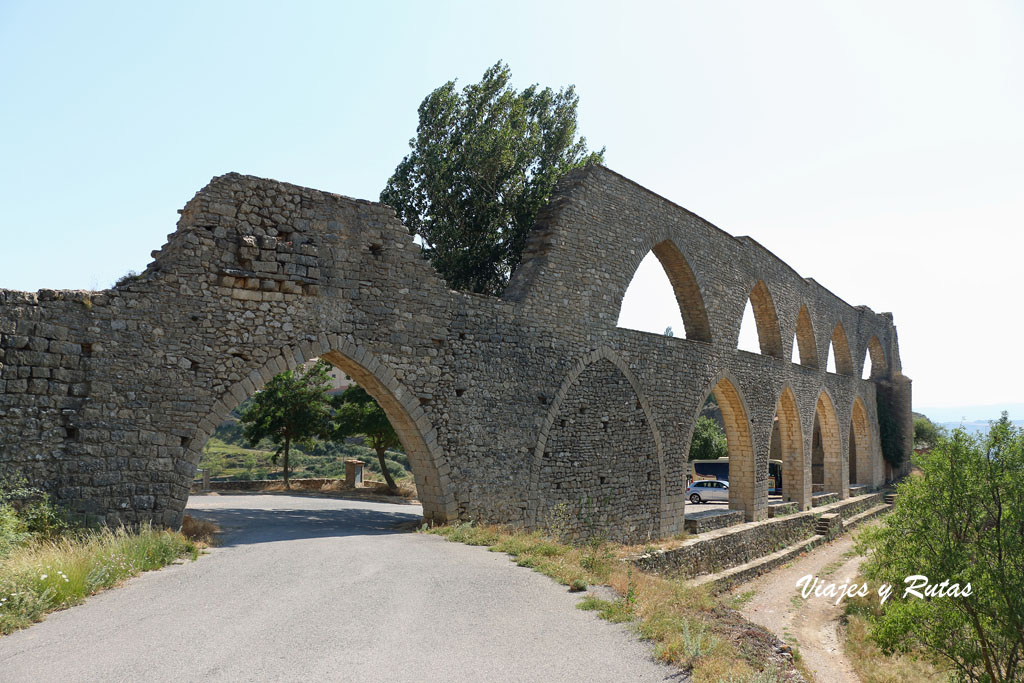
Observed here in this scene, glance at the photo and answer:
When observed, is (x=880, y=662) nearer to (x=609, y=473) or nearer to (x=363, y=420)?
(x=609, y=473)

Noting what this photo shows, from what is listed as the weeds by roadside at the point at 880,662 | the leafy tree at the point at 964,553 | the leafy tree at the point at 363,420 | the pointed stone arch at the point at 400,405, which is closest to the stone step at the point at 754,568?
the weeds by roadside at the point at 880,662

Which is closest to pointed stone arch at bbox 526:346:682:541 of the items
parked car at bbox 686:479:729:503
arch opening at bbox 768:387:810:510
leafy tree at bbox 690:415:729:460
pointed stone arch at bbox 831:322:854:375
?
arch opening at bbox 768:387:810:510

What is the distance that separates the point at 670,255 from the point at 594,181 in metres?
3.24

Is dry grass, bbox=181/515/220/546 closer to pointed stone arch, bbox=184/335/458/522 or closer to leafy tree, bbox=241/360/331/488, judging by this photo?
pointed stone arch, bbox=184/335/458/522

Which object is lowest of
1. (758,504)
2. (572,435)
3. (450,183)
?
(758,504)

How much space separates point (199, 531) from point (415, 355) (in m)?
3.49

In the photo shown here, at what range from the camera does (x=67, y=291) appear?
725 centimetres

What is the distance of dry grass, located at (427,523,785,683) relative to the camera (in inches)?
177

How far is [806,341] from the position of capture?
22.2 meters

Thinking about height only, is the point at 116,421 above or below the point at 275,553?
above

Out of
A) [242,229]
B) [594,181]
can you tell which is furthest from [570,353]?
[242,229]

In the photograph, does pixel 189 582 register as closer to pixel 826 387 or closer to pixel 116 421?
pixel 116 421

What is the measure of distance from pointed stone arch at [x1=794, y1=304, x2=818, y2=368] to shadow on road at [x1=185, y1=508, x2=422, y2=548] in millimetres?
14950

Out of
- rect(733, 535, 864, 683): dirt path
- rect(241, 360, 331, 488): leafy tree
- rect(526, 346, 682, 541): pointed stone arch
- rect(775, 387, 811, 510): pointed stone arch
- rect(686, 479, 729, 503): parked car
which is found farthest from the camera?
rect(686, 479, 729, 503): parked car
